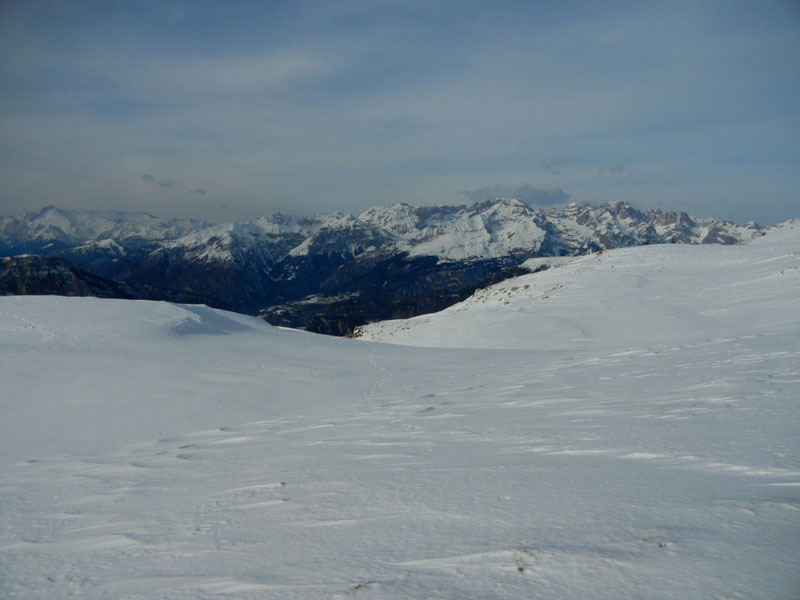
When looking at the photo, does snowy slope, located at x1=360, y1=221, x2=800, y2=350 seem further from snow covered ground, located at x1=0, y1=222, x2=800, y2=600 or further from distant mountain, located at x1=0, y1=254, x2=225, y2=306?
distant mountain, located at x1=0, y1=254, x2=225, y2=306

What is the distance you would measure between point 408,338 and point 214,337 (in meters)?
17.1

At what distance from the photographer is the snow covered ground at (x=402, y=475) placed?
3746 millimetres

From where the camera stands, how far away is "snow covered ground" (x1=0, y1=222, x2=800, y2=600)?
12.3ft

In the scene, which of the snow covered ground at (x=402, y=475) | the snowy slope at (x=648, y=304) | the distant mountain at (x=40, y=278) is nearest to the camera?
the snow covered ground at (x=402, y=475)

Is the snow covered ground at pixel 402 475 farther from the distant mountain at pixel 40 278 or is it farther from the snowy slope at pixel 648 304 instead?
the distant mountain at pixel 40 278

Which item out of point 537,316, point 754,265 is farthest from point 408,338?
point 754,265

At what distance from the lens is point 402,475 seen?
6449 mm

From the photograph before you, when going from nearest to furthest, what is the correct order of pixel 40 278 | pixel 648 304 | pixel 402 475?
pixel 402 475
pixel 648 304
pixel 40 278

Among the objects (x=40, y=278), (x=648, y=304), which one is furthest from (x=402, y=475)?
(x=40, y=278)

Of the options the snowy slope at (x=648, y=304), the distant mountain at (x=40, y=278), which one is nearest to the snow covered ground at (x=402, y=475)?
the snowy slope at (x=648, y=304)

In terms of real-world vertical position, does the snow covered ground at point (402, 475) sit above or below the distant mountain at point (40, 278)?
below

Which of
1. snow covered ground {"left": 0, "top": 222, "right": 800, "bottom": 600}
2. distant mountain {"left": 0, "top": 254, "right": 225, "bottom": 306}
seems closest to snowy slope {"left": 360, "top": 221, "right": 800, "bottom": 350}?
snow covered ground {"left": 0, "top": 222, "right": 800, "bottom": 600}

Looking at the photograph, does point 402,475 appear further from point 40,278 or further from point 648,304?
point 40,278

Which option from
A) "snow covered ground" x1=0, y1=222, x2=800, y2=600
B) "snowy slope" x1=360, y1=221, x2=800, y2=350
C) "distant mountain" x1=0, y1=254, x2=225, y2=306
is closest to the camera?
"snow covered ground" x1=0, y1=222, x2=800, y2=600
